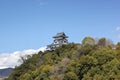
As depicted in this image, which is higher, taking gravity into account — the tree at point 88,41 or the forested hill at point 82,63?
the tree at point 88,41

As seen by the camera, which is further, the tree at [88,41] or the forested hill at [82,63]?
the tree at [88,41]

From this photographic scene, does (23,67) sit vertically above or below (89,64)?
above

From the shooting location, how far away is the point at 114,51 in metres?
78.2

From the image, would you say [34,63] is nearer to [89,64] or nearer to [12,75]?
[12,75]

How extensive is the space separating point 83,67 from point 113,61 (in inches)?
310

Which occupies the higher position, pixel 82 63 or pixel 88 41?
pixel 88 41

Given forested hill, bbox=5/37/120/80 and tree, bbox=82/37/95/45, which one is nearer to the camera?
forested hill, bbox=5/37/120/80

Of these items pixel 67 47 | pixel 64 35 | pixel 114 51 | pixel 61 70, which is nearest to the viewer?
pixel 114 51

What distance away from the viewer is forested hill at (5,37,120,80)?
73562 millimetres

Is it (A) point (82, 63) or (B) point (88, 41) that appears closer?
(A) point (82, 63)

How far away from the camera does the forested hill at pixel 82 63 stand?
73.6 meters

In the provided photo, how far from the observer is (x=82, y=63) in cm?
7900

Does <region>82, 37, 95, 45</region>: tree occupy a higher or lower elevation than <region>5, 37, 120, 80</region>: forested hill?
higher

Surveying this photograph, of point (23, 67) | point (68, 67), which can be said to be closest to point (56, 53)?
point (23, 67)
